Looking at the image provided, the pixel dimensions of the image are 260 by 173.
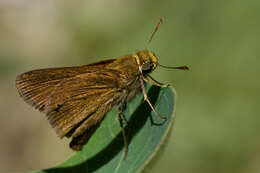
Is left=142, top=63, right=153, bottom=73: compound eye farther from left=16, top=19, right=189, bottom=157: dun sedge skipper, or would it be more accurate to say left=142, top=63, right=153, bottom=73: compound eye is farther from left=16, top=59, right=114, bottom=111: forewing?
left=16, top=59, right=114, bottom=111: forewing

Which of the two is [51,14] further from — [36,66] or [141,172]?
[141,172]

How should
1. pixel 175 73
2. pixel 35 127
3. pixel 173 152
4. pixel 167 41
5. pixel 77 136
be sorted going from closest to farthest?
1. pixel 77 136
2. pixel 173 152
3. pixel 175 73
4. pixel 167 41
5. pixel 35 127

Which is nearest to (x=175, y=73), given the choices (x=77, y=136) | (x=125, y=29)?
(x=125, y=29)

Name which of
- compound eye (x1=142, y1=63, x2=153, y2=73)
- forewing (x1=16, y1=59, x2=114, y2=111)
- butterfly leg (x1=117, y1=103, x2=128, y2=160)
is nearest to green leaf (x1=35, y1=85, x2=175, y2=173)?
Answer: butterfly leg (x1=117, y1=103, x2=128, y2=160)

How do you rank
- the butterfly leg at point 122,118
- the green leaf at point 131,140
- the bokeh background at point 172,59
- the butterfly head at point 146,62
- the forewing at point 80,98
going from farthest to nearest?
the bokeh background at point 172,59, the butterfly head at point 146,62, the forewing at point 80,98, the butterfly leg at point 122,118, the green leaf at point 131,140

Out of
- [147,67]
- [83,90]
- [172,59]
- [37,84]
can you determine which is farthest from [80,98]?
[172,59]

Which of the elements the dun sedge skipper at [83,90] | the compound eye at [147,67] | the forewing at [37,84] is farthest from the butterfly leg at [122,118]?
the forewing at [37,84]

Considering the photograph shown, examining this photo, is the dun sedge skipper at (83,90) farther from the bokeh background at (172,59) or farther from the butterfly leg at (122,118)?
the bokeh background at (172,59)

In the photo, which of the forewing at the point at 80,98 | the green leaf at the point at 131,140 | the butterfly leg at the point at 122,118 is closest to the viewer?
the green leaf at the point at 131,140
